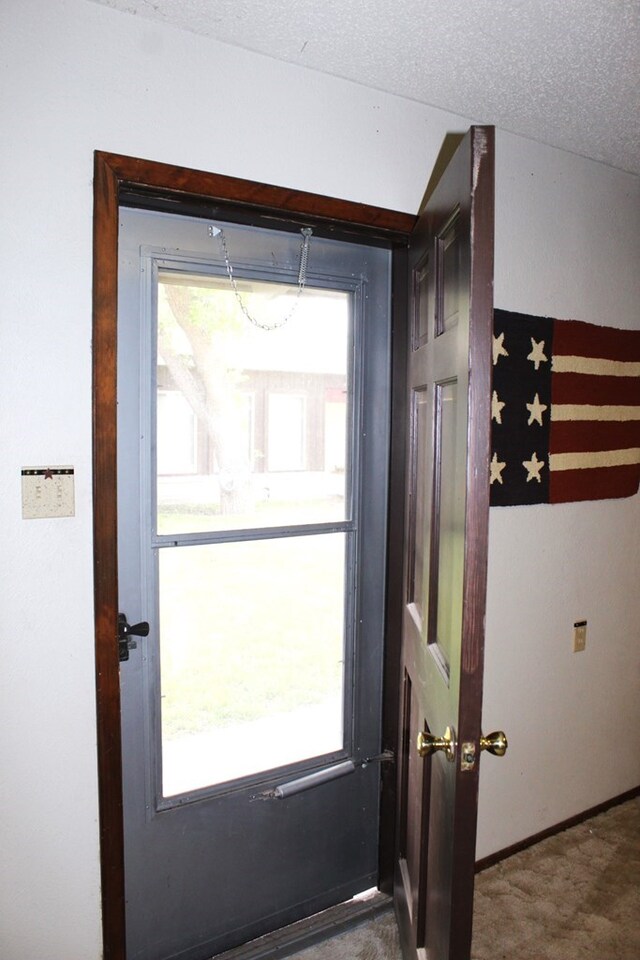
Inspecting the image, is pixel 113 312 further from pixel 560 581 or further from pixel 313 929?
pixel 313 929

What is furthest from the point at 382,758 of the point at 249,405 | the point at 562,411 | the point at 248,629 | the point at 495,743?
the point at 562,411

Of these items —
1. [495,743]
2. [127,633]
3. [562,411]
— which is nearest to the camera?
[495,743]

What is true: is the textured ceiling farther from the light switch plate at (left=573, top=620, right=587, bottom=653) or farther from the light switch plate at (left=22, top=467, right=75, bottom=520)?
the light switch plate at (left=573, top=620, right=587, bottom=653)

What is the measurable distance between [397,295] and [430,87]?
534mm

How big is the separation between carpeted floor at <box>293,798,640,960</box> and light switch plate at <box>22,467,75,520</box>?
57.6 inches

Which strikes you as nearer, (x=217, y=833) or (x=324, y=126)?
(x=324, y=126)

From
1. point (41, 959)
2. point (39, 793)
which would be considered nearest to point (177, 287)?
point (39, 793)

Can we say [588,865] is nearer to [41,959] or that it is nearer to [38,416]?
[41,959]

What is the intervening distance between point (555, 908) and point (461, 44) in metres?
2.47

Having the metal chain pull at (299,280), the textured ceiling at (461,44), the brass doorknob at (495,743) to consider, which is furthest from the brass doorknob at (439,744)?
the textured ceiling at (461,44)

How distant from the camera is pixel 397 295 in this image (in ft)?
5.76

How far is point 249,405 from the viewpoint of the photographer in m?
1.64

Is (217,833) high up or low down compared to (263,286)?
down

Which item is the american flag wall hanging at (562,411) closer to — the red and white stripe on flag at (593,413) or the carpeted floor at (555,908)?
the red and white stripe on flag at (593,413)
